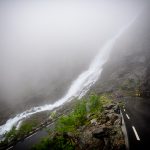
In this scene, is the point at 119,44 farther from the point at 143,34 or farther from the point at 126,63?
the point at 126,63

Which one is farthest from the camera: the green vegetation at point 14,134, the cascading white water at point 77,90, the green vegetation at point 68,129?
the cascading white water at point 77,90

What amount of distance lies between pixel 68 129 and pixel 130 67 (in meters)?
57.2

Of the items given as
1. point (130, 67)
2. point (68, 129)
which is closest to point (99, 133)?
point (68, 129)

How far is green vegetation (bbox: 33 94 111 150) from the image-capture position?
1246cm

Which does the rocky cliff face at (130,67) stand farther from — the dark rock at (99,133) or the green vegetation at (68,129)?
the dark rock at (99,133)

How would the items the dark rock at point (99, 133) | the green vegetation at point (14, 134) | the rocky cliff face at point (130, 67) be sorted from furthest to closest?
the rocky cliff face at point (130, 67), the green vegetation at point (14, 134), the dark rock at point (99, 133)

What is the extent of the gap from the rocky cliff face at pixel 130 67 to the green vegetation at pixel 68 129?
30954 millimetres

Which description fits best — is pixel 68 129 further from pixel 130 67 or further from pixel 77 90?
pixel 130 67

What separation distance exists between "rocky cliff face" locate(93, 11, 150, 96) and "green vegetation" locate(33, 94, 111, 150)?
3095 cm

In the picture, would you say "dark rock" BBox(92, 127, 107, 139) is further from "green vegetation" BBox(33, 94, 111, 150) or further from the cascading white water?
the cascading white water

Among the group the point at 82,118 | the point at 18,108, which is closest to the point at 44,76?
the point at 18,108

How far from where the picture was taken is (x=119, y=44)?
93.2 metres

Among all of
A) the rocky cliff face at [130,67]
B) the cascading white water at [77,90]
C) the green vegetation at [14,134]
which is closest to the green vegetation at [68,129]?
the green vegetation at [14,134]

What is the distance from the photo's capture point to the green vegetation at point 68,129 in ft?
40.9
